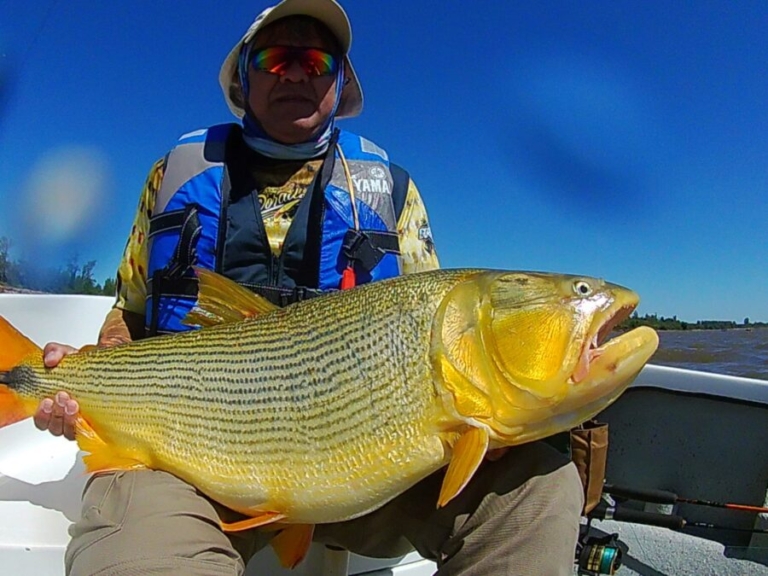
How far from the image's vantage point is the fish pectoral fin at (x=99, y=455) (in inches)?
102

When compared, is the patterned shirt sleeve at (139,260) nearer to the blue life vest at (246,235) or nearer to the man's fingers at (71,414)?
A: the blue life vest at (246,235)

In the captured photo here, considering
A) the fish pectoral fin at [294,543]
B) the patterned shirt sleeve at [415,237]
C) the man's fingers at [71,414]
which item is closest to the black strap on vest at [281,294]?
the patterned shirt sleeve at [415,237]

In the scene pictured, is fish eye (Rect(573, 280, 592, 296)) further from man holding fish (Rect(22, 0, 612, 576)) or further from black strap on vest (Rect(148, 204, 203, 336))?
black strap on vest (Rect(148, 204, 203, 336))

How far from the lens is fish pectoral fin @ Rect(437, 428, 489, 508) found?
1.96m

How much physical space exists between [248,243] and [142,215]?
0.80m

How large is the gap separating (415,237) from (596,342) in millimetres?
1732

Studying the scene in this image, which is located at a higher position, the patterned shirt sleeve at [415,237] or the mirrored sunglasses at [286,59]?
the mirrored sunglasses at [286,59]

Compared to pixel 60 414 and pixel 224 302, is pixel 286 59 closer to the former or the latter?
pixel 224 302

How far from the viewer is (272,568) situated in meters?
2.88

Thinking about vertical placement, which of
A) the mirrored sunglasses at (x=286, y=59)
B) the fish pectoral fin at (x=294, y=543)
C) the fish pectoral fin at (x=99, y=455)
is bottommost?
the fish pectoral fin at (x=294, y=543)

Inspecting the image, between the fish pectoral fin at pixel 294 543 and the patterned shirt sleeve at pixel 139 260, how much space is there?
1665mm

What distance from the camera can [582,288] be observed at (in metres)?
2.12

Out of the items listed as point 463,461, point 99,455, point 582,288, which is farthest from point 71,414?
point 582,288

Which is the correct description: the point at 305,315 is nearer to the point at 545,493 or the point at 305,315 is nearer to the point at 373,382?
the point at 373,382
